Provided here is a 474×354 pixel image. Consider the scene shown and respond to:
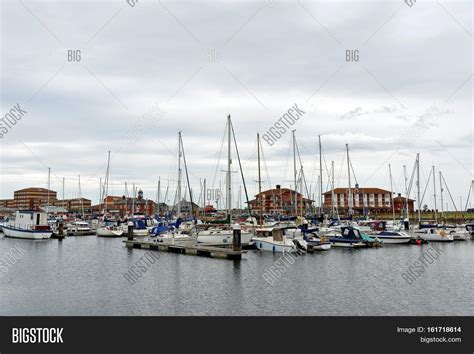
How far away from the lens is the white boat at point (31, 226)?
74.4 m

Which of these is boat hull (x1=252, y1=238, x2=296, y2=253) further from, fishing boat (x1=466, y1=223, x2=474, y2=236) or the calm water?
fishing boat (x1=466, y1=223, x2=474, y2=236)

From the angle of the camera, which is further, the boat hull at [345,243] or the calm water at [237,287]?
the boat hull at [345,243]

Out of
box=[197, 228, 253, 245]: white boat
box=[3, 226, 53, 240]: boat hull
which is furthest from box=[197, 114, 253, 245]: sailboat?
box=[3, 226, 53, 240]: boat hull

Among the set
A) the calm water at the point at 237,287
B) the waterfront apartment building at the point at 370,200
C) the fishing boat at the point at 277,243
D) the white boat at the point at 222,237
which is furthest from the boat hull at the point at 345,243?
the waterfront apartment building at the point at 370,200

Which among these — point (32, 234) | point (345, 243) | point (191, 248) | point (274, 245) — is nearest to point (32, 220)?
point (32, 234)

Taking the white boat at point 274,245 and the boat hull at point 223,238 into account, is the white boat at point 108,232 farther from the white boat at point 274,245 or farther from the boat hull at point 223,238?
the white boat at point 274,245

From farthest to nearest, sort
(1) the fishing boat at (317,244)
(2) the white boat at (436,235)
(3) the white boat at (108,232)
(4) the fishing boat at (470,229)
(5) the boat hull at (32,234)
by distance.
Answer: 1. (3) the white boat at (108,232)
2. (4) the fishing boat at (470,229)
3. (5) the boat hull at (32,234)
4. (2) the white boat at (436,235)
5. (1) the fishing boat at (317,244)

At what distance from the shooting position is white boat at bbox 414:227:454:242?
70750 mm

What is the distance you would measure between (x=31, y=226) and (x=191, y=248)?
129 feet

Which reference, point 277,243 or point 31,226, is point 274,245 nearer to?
point 277,243

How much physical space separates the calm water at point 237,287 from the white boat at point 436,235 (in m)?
23.6

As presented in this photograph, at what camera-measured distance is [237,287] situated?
31359 mm

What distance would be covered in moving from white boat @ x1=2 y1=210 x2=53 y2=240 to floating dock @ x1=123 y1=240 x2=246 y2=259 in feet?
67.9

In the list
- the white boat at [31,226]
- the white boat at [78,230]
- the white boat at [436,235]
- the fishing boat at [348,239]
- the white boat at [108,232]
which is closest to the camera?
the fishing boat at [348,239]
